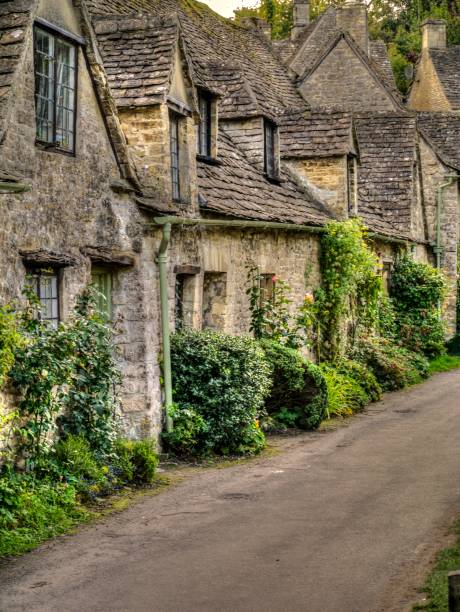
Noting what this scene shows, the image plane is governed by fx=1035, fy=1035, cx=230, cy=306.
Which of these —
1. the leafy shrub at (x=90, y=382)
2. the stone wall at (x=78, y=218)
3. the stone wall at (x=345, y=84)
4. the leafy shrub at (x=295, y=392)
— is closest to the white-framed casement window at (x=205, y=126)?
the leafy shrub at (x=295, y=392)

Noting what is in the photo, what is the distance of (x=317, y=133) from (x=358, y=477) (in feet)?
38.9

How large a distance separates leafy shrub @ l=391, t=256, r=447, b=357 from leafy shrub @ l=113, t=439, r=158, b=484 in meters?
16.5

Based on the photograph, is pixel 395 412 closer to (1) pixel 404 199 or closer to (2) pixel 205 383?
(2) pixel 205 383

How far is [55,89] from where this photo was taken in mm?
12297

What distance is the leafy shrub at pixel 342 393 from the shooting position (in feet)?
62.0

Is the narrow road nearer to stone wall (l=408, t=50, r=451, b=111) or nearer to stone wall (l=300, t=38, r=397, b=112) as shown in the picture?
stone wall (l=300, t=38, r=397, b=112)

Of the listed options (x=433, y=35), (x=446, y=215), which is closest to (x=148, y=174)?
(x=446, y=215)

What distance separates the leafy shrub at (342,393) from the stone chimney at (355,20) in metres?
19.7

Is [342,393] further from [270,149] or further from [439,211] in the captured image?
[439,211]

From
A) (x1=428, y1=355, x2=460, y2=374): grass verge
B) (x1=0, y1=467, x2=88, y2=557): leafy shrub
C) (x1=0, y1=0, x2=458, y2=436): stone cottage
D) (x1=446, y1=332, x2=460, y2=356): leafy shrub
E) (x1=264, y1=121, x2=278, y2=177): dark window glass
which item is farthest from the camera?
(x1=446, y1=332, x2=460, y2=356): leafy shrub

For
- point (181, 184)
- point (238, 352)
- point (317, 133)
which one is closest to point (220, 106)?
point (317, 133)

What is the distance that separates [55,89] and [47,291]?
241 centimetres

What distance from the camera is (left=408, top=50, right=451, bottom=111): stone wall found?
45.3 metres

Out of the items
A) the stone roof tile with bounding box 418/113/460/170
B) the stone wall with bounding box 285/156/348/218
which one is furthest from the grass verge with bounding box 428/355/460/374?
the stone roof tile with bounding box 418/113/460/170
